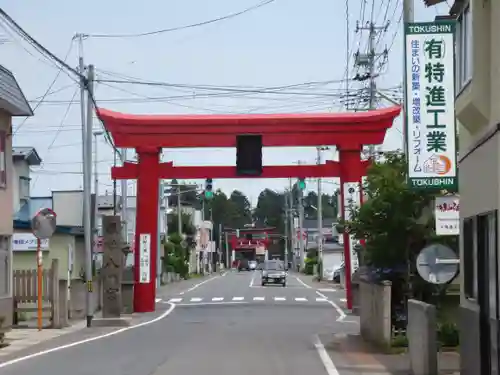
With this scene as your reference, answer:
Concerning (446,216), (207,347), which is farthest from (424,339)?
(207,347)

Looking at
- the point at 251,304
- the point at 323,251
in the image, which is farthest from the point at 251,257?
the point at 251,304

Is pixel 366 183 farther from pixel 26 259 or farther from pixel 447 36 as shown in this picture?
pixel 26 259

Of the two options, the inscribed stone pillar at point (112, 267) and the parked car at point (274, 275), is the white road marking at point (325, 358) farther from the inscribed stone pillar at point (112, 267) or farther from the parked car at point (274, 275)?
the parked car at point (274, 275)

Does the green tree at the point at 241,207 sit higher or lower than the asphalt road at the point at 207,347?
higher

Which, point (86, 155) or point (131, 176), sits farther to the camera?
point (131, 176)

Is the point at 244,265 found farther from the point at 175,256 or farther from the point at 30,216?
the point at 30,216

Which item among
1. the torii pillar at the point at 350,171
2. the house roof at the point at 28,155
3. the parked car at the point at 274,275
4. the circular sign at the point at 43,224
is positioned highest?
the house roof at the point at 28,155

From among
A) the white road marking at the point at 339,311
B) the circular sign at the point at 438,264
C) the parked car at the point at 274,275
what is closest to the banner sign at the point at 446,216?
the circular sign at the point at 438,264

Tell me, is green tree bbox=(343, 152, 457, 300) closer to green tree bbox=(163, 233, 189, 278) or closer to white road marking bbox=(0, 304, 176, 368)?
white road marking bbox=(0, 304, 176, 368)

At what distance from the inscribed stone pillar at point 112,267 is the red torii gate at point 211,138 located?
13.9 ft

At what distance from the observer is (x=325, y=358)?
18.3 m

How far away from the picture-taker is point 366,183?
22.5 meters

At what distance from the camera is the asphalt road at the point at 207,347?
53.1 ft

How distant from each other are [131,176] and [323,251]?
137 feet
